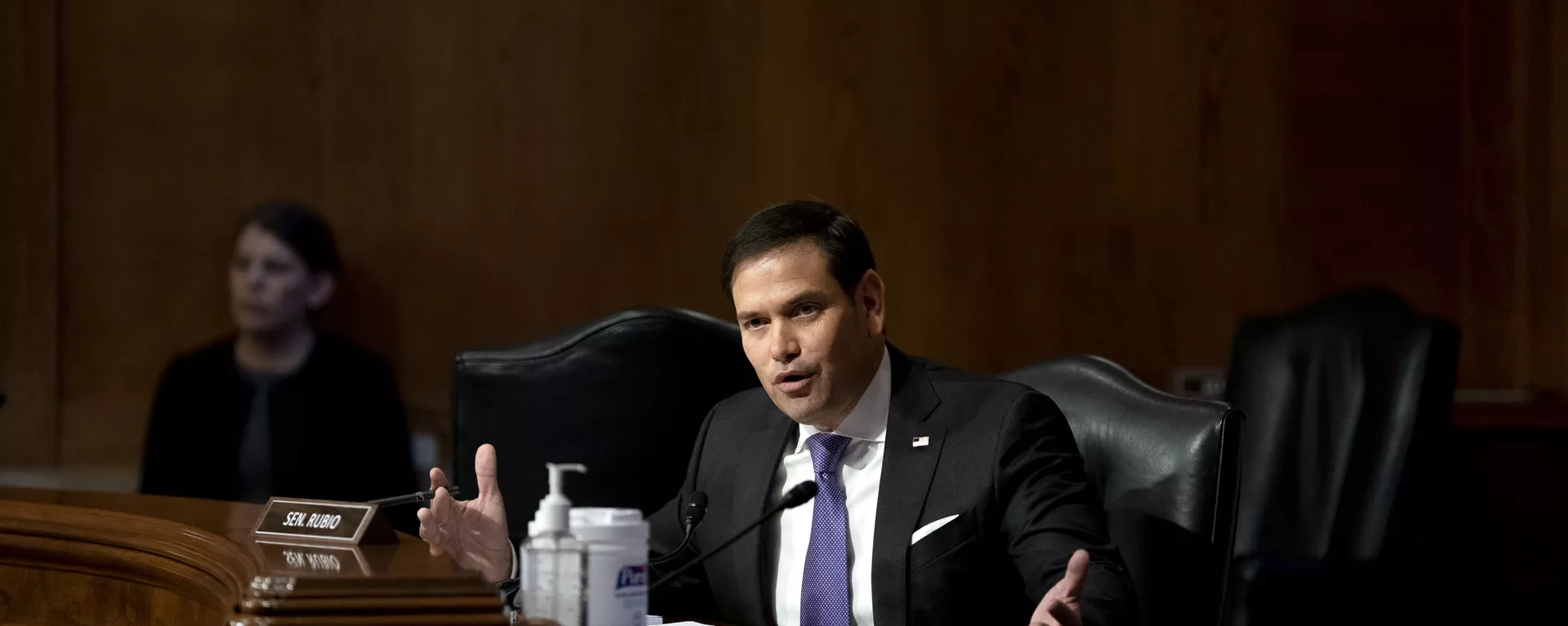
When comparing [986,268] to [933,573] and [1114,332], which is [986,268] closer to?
[1114,332]

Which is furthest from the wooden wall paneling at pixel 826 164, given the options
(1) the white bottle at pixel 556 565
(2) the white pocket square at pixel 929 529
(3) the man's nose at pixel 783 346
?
(1) the white bottle at pixel 556 565

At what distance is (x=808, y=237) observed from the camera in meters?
2.04

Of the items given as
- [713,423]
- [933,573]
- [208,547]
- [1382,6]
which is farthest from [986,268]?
[208,547]

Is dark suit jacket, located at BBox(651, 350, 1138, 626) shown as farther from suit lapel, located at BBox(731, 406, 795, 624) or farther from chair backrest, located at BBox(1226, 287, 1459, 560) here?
chair backrest, located at BBox(1226, 287, 1459, 560)

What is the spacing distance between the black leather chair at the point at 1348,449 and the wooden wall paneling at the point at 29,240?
309 cm

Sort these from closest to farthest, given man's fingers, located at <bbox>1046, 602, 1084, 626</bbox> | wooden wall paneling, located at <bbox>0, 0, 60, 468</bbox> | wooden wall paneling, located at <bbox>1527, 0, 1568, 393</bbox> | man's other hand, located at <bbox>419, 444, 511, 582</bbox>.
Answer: man's fingers, located at <bbox>1046, 602, 1084, 626</bbox>
man's other hand, located at <bbox>419, 444, 511, 582</bbox>
wooden wall paneling, located at <bbox>0, 0, 60, 468</bbox>
wooden wall paneling, located at <bbox>1527, 0, 1568, 393</bbox>

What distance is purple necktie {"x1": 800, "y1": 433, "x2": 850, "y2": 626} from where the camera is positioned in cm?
196

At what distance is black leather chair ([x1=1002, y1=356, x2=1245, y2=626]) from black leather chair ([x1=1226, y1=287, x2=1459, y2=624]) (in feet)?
2.64

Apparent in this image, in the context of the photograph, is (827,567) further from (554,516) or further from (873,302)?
(554,516)

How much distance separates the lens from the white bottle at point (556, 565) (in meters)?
1.27

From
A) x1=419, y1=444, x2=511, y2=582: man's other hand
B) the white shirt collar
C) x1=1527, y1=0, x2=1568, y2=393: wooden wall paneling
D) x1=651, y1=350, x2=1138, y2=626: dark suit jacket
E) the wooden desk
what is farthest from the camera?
x1=1527, y1=0, x2=1568, y2=393: wooden wall paneling

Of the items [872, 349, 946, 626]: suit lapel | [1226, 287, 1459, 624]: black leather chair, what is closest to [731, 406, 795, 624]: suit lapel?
[872, 349, 946, 626]: suit lapel

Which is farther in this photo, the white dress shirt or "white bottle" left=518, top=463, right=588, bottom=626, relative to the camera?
the white dress shirt

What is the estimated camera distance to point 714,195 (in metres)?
4.20
